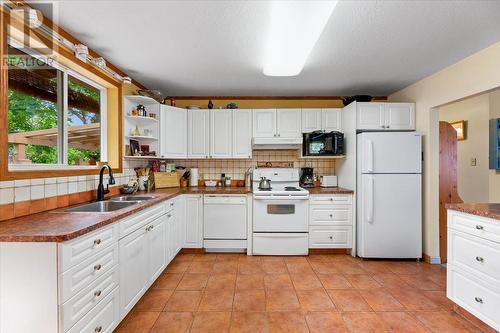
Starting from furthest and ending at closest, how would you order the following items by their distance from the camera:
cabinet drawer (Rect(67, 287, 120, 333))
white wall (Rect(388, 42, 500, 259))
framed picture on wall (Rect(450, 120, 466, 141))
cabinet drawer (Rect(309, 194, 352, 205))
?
1. framed picture on wall (Rect(450, 120, 466, 141))
2. cabinet drawer (Rect(309, 194, 352, 205))
3. white wall (Rect(388, 42, 500, 259))
4. cabinet drawer (Rect(67, 287, 120, 333))

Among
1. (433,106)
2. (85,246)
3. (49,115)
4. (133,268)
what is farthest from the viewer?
(433,106)

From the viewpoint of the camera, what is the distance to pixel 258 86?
351 cm

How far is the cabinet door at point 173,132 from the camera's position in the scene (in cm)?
348

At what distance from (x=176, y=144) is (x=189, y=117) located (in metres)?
0.47

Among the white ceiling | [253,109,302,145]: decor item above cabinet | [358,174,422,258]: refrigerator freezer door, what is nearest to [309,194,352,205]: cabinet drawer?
[358,174,422,258]: refrigerator freezer door

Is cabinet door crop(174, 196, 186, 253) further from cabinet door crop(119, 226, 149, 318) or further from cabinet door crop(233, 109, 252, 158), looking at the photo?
cabinet door crop(233, 109, 252, 158)

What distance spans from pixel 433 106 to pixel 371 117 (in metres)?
0.70

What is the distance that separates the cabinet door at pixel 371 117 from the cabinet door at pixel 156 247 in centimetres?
281

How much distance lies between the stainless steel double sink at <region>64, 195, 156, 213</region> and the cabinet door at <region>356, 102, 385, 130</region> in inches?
115

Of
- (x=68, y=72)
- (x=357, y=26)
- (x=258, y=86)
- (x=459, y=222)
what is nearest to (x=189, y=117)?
(x=258, y=86)

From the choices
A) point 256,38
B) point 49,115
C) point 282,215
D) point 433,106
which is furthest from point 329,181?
point 49,115

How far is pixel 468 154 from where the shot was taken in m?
4.26

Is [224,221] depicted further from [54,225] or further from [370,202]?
[54,225]

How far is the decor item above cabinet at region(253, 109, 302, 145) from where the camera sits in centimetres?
371
